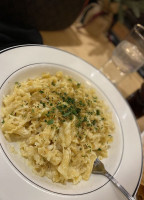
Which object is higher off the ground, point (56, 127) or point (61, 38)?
point (61, 38)

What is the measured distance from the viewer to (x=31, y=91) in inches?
57.2

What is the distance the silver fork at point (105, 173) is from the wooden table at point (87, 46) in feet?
2.66

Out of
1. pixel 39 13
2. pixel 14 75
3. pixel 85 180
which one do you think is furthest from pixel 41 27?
pixel 85 180

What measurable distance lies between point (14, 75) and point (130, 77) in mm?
1533

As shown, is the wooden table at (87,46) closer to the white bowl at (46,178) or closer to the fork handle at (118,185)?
the white bowl at (46,178)

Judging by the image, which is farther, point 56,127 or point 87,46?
point 87,46

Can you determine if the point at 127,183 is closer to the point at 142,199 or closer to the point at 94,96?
the point at 142,199

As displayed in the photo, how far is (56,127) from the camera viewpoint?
132 centimetres

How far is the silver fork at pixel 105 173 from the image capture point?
119cm

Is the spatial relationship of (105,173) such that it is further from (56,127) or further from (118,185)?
(56,127)

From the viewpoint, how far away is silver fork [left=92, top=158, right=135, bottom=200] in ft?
3.90

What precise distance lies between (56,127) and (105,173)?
16.5 inches

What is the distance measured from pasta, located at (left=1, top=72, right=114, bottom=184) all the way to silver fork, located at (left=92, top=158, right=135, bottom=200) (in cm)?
4

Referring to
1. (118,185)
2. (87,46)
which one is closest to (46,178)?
(118,185)
